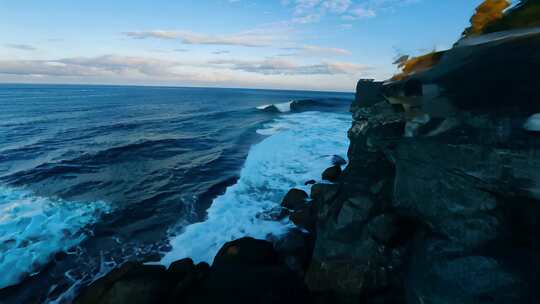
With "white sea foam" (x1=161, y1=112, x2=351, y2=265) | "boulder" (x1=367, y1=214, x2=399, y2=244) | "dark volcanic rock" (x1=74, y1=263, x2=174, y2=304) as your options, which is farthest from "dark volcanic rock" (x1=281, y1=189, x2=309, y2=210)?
"dark volcanic rock" (x1=74, y1=263, x2=174, y2=304)

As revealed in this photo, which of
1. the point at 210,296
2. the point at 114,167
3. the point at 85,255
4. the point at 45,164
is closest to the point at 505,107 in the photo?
the point at 210,296

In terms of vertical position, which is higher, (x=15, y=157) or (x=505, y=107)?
(x=505, y=107)

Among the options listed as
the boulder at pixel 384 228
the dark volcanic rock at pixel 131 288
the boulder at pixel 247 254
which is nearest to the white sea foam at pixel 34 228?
the dark volcanic rock at pixel 131 288

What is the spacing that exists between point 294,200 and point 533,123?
9.85 metres

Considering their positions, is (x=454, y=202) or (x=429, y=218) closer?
(x=454, y=202)

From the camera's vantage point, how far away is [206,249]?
33.9 ft

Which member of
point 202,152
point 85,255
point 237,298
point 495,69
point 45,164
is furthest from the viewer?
point 202,152

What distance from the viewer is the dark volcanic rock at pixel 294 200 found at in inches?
509

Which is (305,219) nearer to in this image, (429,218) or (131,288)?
(429,218)

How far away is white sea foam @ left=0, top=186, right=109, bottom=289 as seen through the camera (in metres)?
9.49

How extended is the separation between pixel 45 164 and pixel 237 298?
20.8 meters

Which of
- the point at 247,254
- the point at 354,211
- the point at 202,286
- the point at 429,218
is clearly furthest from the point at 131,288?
the point at 429,218

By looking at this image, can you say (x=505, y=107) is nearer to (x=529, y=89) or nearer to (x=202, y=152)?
(x=529, y=89)

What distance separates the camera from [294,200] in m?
13.1
